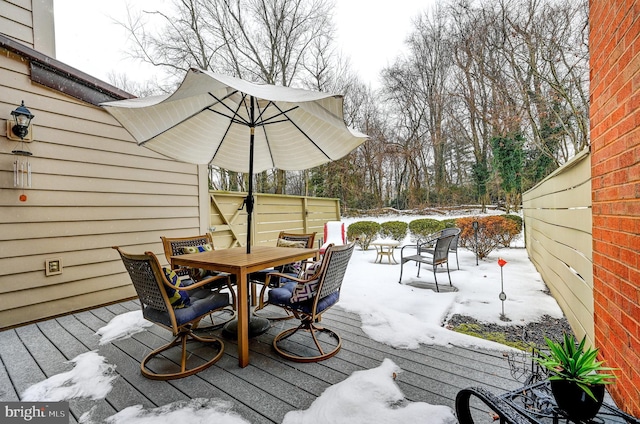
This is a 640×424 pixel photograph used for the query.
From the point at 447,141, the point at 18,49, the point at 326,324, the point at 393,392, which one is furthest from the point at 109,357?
the point at 447,141

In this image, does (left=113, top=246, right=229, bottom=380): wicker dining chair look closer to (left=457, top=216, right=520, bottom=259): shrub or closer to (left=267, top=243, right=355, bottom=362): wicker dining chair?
(left=267, top=243, right=355, bottom=362): wicker dining chair

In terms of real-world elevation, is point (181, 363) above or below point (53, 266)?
below

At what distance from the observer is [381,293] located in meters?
3.97

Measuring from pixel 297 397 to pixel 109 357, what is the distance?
160cm

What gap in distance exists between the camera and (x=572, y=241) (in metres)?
2.50

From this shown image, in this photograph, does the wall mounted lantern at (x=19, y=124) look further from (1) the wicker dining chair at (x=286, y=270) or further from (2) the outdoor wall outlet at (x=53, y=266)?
(1) the wicker dining chair at (x=286, y=270)

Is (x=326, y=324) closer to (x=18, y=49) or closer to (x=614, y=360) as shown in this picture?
(x=614, y=360)

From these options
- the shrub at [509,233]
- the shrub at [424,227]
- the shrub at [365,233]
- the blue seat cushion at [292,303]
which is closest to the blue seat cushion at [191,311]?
the blue seat cushion at [292,303]

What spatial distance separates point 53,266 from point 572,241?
5.23 metres

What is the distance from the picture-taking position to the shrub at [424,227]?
7.85 m

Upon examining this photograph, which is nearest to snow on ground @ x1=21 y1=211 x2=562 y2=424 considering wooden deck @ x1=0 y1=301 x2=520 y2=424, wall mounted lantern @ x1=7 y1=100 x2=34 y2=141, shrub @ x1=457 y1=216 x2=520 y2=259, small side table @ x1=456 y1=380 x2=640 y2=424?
wooden deck @ x1=0 y1=301 x2=520 y2=424

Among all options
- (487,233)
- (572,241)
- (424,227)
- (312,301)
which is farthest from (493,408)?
(424,227)

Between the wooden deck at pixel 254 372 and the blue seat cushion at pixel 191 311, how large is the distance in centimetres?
40

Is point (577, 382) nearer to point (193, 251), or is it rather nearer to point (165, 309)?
point (165, 309)
